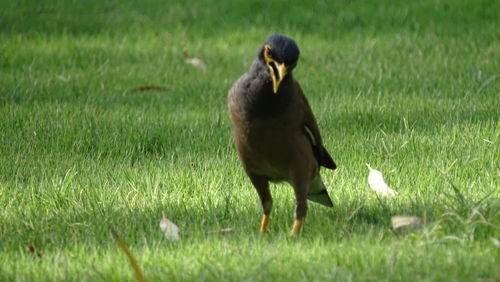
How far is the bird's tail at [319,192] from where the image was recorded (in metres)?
5.21

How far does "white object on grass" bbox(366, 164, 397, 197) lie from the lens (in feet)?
17.5

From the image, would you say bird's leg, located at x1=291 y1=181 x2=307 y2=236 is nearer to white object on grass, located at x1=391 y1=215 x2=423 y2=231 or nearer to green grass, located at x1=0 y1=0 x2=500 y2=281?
green grass, located at x1=0 y1=0 x2=500 y2=281

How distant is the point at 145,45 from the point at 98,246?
5.82 m

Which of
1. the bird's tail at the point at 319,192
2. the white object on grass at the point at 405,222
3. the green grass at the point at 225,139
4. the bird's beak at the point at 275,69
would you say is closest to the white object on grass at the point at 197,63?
the green grass at the point at 225,139

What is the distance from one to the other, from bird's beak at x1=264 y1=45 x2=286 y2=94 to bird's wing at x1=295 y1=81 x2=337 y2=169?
0.26 metres

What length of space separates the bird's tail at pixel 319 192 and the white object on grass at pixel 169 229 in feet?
2.67

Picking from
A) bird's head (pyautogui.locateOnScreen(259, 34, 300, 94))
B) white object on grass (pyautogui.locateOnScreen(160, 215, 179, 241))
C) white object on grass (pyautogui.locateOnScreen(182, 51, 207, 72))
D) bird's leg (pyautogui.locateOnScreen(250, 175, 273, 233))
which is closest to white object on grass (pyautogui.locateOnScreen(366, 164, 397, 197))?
bird's leg (pyautogui.locateOnScreen(250, 175, 273, 233))

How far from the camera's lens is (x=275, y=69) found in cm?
458

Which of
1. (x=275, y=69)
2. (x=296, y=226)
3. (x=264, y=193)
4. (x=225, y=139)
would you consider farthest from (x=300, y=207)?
(x=225, y=139)

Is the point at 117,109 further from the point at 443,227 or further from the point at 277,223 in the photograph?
the point at 443,227

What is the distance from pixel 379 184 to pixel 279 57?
4.07ft

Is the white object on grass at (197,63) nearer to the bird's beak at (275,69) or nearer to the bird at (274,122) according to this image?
the bird at (274,122)

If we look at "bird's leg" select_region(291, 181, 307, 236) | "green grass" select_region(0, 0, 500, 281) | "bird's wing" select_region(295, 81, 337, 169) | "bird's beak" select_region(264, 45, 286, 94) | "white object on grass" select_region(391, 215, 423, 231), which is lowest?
"green grass" select_region(0, 0, 500, 281)

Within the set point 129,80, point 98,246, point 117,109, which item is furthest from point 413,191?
point 129,80
